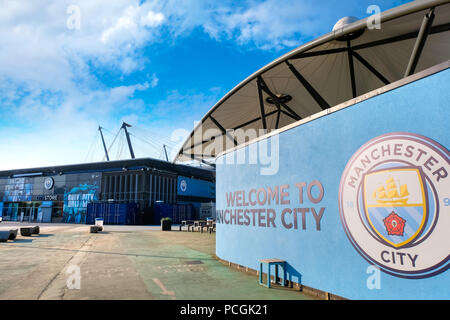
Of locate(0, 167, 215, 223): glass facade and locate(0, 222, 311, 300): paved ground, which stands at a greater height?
locate(0, 167, 215, 223): glass facade

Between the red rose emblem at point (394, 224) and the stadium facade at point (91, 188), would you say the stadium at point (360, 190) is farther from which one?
the stadium facade at point (91, 188)

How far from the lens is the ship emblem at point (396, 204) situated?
4898 millimetres

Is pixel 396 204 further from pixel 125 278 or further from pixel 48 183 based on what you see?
pixel 48 183

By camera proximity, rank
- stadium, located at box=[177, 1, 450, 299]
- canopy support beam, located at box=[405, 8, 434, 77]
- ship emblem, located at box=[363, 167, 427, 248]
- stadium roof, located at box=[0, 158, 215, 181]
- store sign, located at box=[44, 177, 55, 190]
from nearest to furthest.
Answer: stadium, located at box=[177, 1, 450, 299], ship emblem, located at box=[363, 167, 427, 248], canopy support beam, located at box=[405, 8, 434, 77], stadium roof, located at box=[0, 158, 215, 181], store sign, located at box=[44, 177, 55, 190]

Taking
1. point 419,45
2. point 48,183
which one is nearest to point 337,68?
point 419,45

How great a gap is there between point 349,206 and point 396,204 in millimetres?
1007

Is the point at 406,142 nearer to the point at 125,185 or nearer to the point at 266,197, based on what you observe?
the point at 266,197

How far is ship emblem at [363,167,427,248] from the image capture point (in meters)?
4.90

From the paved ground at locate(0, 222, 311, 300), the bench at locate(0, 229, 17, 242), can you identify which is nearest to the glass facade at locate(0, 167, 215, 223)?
the bench at locate(0, 229, 17, 242)

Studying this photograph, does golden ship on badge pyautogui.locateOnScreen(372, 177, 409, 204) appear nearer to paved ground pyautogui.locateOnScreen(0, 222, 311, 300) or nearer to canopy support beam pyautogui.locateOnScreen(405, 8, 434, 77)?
paved ground pyautogui.locateOnScreen(0, 222, 311, 300)

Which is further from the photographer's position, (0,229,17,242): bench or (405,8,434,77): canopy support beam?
(0,229,17,242): bench

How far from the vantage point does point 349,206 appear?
608 centimetres

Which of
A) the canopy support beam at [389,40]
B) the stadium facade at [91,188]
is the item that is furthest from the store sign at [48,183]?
the canopy support beam at [389,40]

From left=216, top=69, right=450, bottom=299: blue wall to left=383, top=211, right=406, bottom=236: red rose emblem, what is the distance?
0.15 meters
